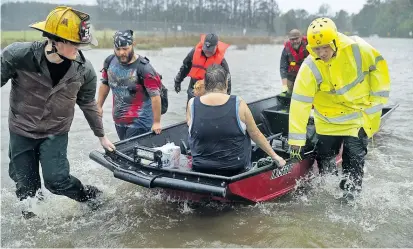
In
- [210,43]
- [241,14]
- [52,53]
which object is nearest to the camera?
[52,53]

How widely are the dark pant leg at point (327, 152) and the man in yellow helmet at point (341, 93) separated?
0.01 metres

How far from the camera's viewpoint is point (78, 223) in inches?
184

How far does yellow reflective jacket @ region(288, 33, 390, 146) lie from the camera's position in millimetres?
4672

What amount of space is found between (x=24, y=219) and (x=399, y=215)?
403 centimetres

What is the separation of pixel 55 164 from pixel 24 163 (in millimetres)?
275

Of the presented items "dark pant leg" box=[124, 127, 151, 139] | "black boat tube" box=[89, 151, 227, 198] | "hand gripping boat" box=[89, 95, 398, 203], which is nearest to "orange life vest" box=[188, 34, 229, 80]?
"hand gripping boat" box=[89, 95, 398, 203]

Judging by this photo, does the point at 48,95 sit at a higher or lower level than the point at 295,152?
higher

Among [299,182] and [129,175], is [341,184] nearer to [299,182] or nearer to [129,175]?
[299,182]

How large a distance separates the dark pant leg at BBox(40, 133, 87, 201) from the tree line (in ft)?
187

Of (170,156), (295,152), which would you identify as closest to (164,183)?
(170,156)

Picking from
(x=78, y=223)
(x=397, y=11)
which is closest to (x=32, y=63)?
(x=78, y=223)

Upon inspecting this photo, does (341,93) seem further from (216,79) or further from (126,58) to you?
(126,58)

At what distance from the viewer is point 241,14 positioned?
8250 centimetres

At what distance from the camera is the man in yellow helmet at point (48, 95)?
12.2ft
